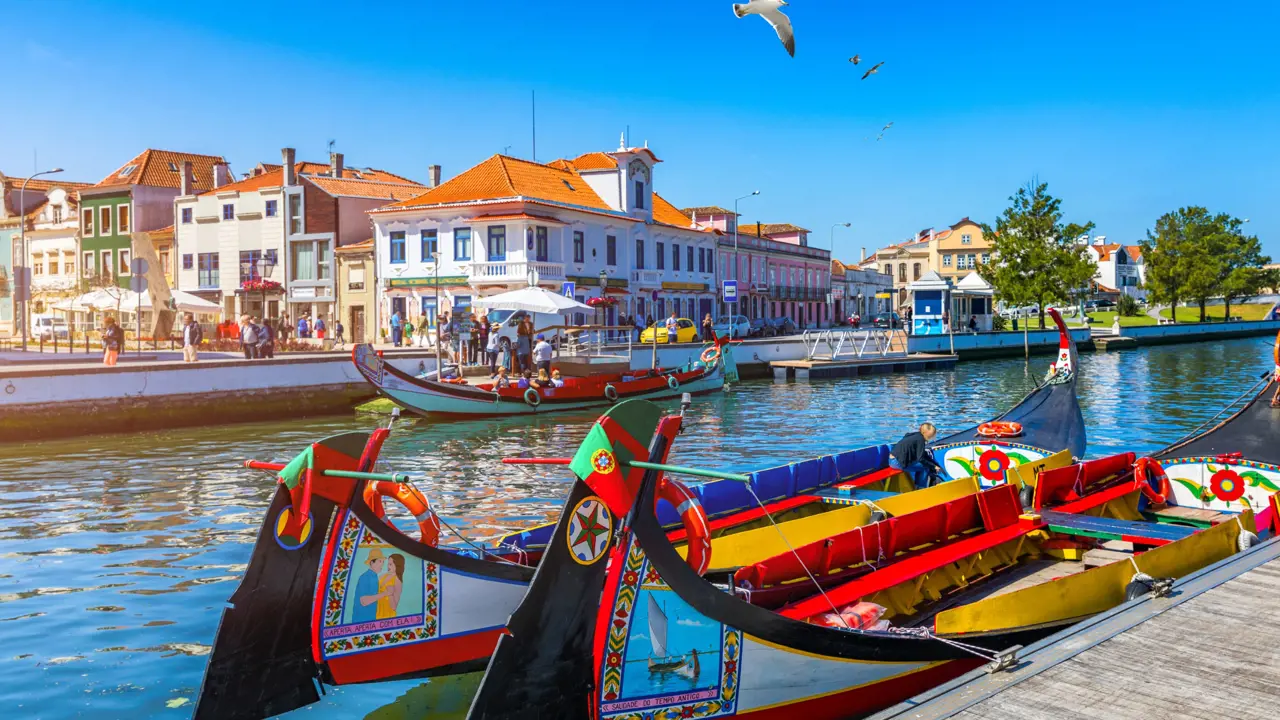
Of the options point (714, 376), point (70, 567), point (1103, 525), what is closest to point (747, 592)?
point (1103, 525)

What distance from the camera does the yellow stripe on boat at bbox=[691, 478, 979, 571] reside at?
9.12 metres

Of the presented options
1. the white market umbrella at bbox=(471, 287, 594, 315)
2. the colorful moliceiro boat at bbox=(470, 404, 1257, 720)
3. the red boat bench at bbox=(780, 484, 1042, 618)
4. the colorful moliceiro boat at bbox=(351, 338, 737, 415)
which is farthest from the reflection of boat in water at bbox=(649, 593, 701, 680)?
the white market umbrella at bbox=(471, 287, 594, 315)

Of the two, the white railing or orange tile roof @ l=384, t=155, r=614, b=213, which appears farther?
orange tile roof @ l=384, t=155, r=614, b=213

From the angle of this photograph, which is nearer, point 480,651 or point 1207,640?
point 1207,640

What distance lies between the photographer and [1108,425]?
86.4 ft

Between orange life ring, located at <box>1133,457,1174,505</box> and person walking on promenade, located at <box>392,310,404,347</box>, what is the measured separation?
35.1 metres

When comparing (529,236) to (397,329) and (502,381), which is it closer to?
(397,329)

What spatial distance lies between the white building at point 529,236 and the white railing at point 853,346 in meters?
9.35

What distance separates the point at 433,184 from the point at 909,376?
93.6 ft

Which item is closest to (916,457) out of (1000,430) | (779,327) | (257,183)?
(1000,430)

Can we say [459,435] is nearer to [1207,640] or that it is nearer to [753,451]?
[753,451]

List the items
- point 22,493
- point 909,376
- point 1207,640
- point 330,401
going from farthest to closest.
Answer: point 909,376 → point 330,401 → point 22,493 → point 1207,640

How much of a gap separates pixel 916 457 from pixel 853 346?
33.3m

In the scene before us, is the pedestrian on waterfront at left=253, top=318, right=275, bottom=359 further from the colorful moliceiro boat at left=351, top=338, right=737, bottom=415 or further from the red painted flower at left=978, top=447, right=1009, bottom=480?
the red painted flower at left=978, top=447, right=1009, bottom=480
